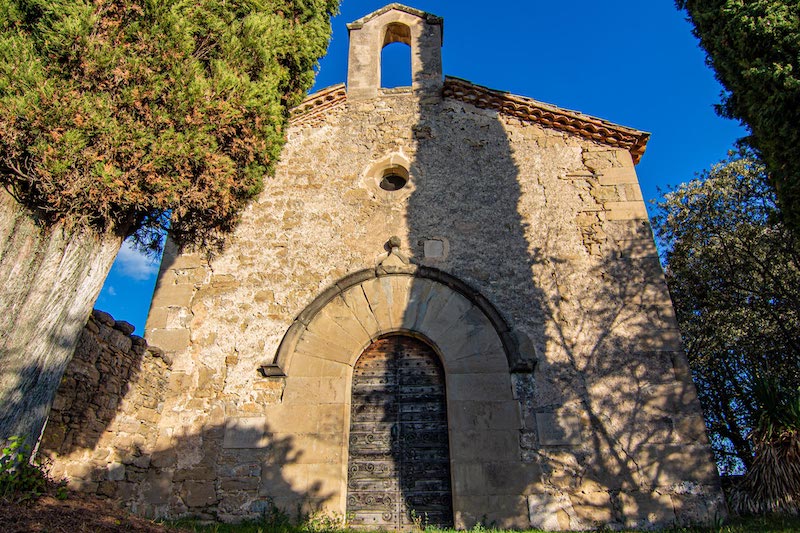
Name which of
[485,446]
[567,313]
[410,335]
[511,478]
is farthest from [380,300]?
[511,478]

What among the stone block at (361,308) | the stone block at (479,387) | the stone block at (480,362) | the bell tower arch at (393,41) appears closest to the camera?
the stone block at (479,387)

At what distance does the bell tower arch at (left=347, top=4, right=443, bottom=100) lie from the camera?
27.7 feet

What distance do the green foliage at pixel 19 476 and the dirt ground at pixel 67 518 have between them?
0.08 m

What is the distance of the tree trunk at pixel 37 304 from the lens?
4.14 metres

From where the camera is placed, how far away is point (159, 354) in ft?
20.7

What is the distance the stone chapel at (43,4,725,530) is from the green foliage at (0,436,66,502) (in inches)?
40.6

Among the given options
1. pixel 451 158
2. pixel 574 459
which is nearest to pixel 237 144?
pixel 451 158

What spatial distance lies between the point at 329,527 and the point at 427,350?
2170mm

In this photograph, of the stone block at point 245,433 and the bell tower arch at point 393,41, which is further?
the bell tower arch at point 393,41

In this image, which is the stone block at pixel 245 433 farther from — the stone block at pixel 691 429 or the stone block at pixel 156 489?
the stone block at pixel 691 429

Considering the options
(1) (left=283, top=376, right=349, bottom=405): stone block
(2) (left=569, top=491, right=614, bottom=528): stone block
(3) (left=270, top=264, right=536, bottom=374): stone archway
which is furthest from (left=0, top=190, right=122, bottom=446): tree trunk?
(2) (left=569, top=491, right=614, bottom=528): stone block

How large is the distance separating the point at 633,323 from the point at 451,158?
125 inches

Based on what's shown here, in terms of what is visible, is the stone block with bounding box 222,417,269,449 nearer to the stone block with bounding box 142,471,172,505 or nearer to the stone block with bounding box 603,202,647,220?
the stone block with bounding box 142,471,172,505

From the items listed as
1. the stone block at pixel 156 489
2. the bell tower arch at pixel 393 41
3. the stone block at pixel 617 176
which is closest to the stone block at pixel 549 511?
the stone block at pixel 156 489
